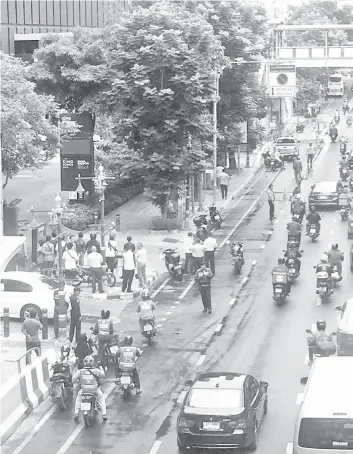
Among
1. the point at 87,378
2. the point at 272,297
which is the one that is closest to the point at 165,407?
the point at 87,378

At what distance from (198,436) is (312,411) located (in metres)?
2.81

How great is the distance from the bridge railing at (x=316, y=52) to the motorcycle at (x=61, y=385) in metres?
35.7

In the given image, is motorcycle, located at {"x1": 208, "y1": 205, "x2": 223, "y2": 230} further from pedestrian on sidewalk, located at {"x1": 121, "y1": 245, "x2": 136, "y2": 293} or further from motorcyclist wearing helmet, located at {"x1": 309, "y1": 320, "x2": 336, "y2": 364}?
motorcyclist wearing helmet, located at {"x1": 309, "y1": 320, "x2": 336, "y2": 364}

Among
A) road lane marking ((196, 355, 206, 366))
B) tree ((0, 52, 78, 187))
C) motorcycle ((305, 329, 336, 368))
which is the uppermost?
tree ((0, 52, 78, 187))

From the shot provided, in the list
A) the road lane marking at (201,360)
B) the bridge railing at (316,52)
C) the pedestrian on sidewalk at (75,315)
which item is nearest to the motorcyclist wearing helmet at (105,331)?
the pedestrian on sidewalk at (75,315)

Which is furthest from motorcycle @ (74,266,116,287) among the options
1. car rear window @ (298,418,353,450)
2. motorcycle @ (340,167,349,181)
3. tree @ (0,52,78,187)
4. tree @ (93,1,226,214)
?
motorcycle @ (340,167,349,181)

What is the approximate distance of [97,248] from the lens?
3709cm

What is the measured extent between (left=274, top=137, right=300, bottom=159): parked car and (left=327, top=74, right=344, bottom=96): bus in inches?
1338

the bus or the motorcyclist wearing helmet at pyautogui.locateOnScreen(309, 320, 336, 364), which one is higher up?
the bus

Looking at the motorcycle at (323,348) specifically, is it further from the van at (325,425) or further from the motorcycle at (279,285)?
the motorcycle at (279,285)

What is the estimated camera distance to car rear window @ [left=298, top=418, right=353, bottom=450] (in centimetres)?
1789

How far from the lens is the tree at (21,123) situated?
124ft

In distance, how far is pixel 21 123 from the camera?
3781 centimetres

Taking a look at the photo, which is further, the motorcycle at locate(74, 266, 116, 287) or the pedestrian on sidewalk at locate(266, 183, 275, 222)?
the pedestrian on sidewalk at locate(266, 183, 275, 222)
